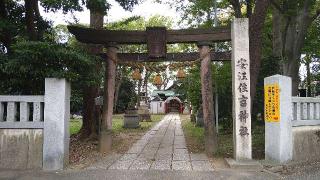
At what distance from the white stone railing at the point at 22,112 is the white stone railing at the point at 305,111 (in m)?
6.69

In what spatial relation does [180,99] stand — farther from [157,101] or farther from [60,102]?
[60,102]

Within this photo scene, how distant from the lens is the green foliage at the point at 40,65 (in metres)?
9.23

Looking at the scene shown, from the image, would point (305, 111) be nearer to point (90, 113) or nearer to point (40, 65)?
point (40, 65)

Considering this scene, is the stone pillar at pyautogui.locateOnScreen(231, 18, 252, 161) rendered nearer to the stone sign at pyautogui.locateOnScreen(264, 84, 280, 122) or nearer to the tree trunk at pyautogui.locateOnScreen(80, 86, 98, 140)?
the stone sign at pyautogui.locateOnScreen(264, 84, 280, 122)

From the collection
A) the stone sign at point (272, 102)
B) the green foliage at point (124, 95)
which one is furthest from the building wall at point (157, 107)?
the stone sign at point (272, 102)

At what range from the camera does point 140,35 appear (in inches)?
487

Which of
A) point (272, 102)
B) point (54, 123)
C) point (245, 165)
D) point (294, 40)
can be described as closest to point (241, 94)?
point (272, 102)

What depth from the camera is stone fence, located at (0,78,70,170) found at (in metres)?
9.02

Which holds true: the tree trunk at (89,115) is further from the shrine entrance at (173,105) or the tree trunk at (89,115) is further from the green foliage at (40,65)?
the shrine entrance at (173,105)

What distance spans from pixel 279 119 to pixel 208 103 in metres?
2.62

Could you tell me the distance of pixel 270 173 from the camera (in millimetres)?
9195

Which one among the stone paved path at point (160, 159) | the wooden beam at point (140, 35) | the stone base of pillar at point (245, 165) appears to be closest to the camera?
the stone base of pillar at point (245, 165)

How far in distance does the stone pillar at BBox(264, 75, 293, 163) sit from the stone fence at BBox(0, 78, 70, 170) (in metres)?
5.36

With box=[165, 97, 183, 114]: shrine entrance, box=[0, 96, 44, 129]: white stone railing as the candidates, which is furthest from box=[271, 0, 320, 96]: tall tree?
box=[165, 97, 183, 114]: shrine entrance
